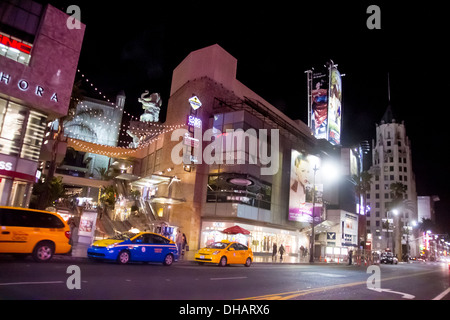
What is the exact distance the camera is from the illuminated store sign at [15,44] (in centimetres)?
2073

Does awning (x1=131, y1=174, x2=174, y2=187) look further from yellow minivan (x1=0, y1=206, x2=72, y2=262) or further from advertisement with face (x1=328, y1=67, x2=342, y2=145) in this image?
advertisement with face (x1=328, y1=67, x2=342, y2=145)

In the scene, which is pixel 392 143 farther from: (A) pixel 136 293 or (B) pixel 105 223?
(A) pixel 136 293

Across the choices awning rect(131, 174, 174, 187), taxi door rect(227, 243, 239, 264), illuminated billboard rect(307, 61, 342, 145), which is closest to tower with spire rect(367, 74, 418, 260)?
illuminated billboard rect(307, 61, 342, 145)

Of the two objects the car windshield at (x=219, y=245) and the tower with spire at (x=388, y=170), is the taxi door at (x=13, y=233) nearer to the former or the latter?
the car windshield at (x=219, y=245)

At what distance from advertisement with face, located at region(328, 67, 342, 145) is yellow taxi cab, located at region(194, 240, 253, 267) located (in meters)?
40.4

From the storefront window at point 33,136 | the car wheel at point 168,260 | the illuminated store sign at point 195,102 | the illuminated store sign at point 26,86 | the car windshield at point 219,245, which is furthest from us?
the illuminated store sign at point 195,102

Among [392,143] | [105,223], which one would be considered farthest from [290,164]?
[392,143]

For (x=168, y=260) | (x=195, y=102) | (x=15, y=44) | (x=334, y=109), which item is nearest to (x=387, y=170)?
(x=334, y=109)

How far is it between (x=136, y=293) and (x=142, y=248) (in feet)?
28.3

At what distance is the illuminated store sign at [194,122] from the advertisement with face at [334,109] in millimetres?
29911

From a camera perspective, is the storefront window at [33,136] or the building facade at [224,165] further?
the building facade at [224,165]

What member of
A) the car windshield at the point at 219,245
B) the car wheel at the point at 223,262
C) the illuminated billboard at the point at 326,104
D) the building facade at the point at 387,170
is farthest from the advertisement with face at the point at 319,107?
the building facade at the point at 387,170

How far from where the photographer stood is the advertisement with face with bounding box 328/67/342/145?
5778 centimetres

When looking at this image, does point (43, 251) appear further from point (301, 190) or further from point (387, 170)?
point (387, 170)
